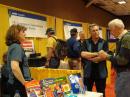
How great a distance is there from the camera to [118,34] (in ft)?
11.1

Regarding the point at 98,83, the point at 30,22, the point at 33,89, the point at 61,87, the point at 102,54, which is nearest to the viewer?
the point at 33,89

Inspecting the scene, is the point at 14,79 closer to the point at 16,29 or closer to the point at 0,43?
the point at 16,29

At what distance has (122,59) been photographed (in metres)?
3.21

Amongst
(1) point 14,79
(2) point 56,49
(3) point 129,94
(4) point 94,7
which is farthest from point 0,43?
(4) point 94,7

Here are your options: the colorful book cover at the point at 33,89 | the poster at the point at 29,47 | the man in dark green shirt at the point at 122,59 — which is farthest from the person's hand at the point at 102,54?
the poster at the point at 29,47

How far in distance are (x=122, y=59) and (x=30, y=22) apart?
140 inches

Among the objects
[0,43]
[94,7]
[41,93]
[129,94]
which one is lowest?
[129,94]

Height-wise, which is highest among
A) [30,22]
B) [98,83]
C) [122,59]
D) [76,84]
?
[30,22]

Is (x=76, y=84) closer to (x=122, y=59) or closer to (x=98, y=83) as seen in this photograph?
(x=122, y=59)

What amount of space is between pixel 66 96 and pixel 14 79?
61 cm

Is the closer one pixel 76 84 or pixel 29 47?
pixel 76 84

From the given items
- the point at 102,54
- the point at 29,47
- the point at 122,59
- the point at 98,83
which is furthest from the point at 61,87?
the point at 29,47

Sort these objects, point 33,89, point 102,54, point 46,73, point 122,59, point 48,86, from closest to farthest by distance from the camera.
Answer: point 33,89, point 48,86, point 122,59, point 102,54, point 46,73

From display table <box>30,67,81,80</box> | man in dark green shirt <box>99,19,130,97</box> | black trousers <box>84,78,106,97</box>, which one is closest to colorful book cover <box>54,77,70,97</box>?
display table <box>30,67,81,80</box>
